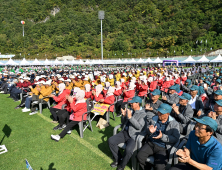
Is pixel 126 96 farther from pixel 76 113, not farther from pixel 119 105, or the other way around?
pixel 76 113

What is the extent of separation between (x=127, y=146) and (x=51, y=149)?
2.12m

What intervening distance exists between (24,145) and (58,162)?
135 centimetres

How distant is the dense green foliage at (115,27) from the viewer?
79.2 metres

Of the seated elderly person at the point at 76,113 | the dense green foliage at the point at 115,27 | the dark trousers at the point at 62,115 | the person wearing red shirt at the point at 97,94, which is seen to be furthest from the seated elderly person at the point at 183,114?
the dense green foliage at the point at 115,27

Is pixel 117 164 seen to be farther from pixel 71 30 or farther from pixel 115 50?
pixel 71 30

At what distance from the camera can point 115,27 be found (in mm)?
112938

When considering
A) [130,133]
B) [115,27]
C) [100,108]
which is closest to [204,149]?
[130,133]

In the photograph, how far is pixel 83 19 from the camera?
11869 cm

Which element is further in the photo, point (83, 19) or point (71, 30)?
point (83, 19)

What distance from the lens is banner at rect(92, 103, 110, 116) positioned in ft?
16.3

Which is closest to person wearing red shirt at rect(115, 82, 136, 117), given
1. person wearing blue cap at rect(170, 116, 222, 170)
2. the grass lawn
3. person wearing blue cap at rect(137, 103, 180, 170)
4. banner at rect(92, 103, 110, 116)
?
the grass lawn

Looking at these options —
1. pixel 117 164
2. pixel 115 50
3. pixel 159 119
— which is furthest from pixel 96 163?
pixel 115 50

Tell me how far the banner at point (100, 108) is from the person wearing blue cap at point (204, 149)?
10.2 feet

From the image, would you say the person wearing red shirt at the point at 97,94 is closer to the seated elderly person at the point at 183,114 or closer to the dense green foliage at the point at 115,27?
the seated elderly person at the point at 183,114
